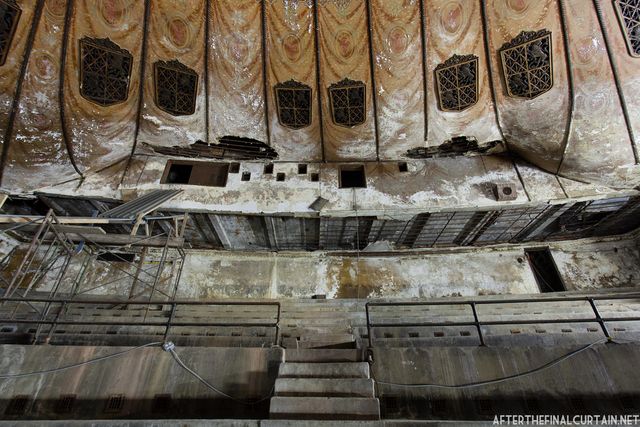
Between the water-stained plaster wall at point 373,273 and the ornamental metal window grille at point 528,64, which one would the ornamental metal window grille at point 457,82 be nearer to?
the ornamental metal window grille at point 528,64

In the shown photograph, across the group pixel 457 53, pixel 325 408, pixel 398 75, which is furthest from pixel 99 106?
pixel 457 53

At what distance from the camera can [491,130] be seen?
966 centimetres

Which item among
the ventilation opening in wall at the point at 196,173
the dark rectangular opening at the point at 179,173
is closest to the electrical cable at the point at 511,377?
the ventilation opening in wall at the point at 196,173

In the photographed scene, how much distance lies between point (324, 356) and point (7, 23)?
10.9 m

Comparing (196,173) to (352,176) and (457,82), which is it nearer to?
(352,176)

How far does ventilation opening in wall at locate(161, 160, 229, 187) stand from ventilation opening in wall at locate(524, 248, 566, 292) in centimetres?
→ 1122

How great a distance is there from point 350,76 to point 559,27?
5.82m

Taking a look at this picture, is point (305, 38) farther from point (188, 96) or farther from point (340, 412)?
point (340, 412)

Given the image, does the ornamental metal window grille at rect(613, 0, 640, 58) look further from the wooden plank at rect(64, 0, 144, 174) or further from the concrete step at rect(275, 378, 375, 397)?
the wooden plank at rect(64, 0, 144, 174)

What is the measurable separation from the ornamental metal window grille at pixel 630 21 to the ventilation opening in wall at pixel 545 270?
6449 millimetres

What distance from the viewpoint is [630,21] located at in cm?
780

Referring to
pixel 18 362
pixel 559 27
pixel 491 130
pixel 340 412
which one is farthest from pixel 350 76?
pixel 18 362

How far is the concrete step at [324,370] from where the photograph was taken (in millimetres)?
3932

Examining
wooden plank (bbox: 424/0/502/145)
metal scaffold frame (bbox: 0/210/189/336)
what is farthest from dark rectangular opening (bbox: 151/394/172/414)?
wooden plank (bbox: 424/0/502/145)
